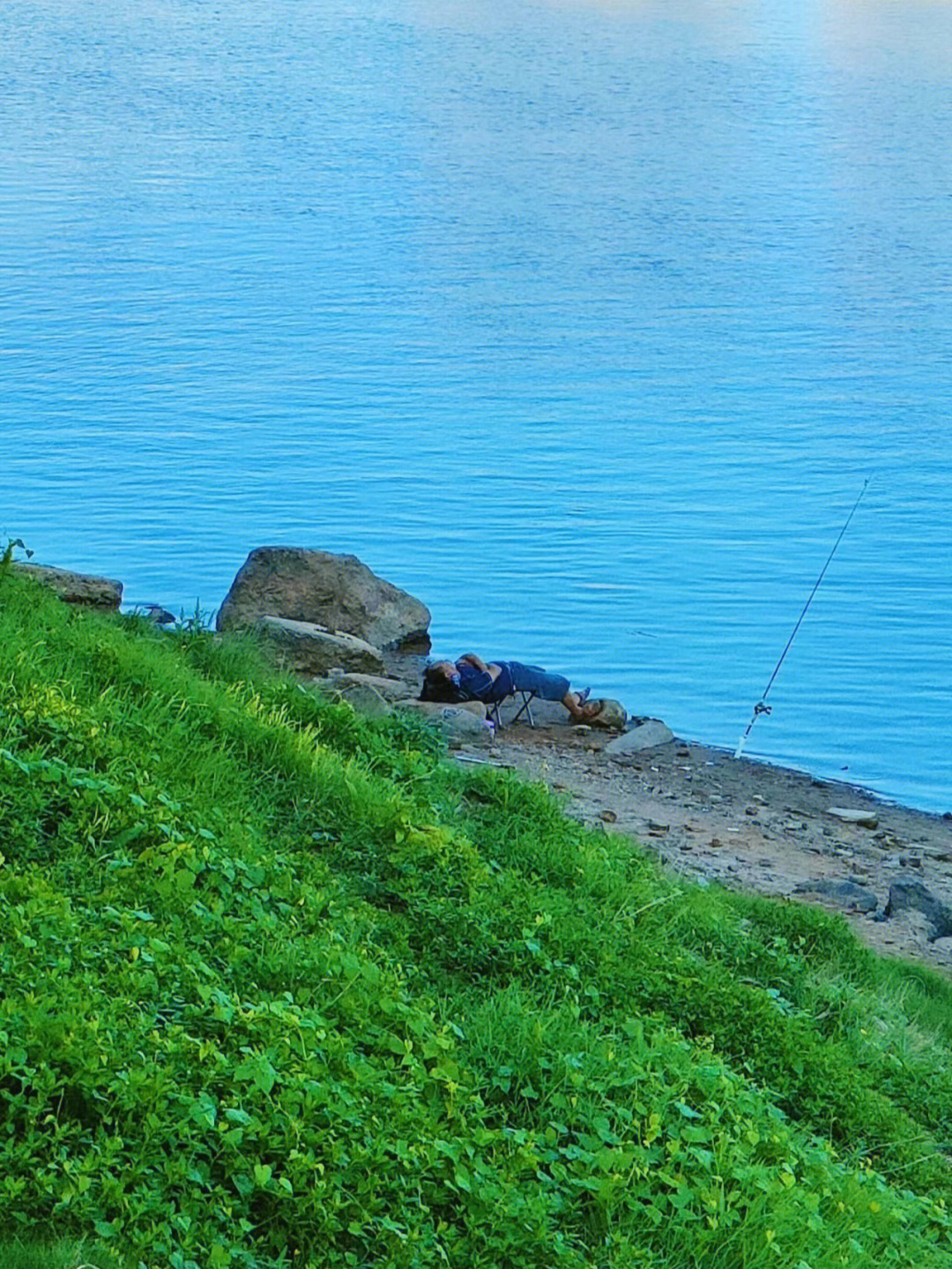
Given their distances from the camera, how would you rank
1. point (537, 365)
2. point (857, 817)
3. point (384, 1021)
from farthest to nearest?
point (537, 365) < point (857, 817) < point (384, 1021)

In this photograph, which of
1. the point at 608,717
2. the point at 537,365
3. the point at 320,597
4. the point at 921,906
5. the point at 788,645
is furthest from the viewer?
the point at 537,365

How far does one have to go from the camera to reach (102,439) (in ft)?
75.7

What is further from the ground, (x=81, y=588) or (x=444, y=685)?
(x=444, y=685)

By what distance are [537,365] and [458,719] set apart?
14338mm

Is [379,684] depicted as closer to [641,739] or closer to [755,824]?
[641,739]

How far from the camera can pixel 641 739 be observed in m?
13.9

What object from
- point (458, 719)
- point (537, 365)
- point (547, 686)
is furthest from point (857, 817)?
point (537, 365)

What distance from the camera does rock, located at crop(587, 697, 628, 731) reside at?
14.3m

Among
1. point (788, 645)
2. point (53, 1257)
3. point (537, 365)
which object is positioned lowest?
point (53, 1257)

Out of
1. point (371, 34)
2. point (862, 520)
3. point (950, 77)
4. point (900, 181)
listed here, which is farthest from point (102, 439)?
point (371, 34)

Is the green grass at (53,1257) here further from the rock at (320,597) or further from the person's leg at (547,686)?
the rock at (320,597)

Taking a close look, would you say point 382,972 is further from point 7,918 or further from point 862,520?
point 862,520

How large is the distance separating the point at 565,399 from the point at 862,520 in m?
5.45

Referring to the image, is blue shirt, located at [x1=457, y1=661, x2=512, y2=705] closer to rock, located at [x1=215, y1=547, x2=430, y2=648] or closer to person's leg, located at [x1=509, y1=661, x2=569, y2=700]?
person's leg, located at [x1=509, y1=661, x2=569, y2=700]
